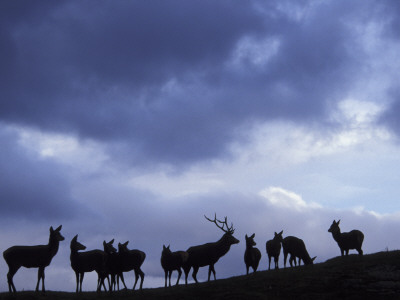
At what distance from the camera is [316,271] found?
2762 centimetres

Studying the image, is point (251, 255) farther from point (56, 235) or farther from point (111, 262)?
point (56, 235)

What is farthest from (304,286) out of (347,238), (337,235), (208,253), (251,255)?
(337,235)

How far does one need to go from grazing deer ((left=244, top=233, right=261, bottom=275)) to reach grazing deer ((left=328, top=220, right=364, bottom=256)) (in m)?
6.19

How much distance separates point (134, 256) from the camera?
29.1m

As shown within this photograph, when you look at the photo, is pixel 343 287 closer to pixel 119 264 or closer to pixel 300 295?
pixel 300 295

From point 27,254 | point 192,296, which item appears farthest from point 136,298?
point 27,254

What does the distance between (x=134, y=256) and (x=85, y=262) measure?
2703mm

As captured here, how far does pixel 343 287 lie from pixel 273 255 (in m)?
Answer: 8.59

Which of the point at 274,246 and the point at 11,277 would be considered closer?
the point at 11,277

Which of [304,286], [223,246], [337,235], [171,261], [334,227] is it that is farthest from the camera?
[334,227]

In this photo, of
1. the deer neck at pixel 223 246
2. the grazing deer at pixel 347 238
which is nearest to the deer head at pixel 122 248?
the deer neck at pixel 223 246

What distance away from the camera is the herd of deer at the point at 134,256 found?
27.5m

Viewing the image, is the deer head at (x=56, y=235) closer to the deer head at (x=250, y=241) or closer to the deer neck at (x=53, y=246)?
the deer neck at (x=53, y=246)

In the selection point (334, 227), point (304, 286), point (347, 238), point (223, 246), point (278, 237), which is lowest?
point (304, 286)
